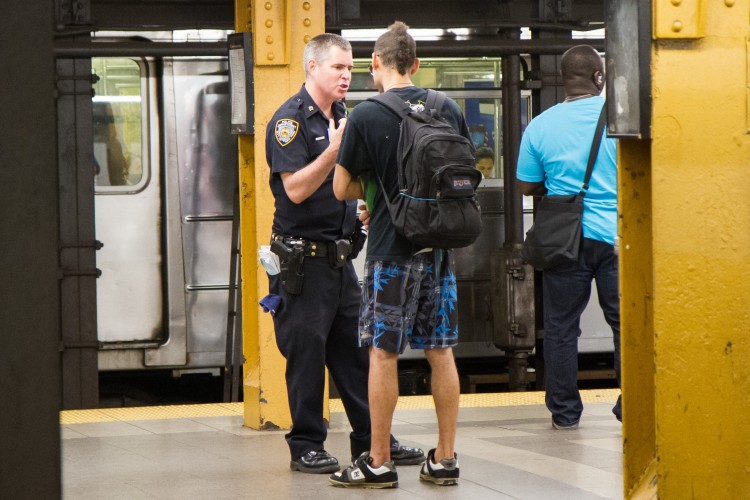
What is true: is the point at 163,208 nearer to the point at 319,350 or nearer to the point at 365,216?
the point at 319,350

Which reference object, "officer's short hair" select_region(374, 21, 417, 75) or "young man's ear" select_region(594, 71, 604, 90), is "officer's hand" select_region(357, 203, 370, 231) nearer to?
"officer's short hair" select_region(374, 21, 417, 75)

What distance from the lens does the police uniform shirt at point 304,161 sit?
16.4ft

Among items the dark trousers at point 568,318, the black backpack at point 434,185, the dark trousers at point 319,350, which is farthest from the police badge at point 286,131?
the dark trousers at point 568,318

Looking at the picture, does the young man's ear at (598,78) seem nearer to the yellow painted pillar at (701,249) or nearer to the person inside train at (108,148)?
the yellow painted pillar at (701,249)

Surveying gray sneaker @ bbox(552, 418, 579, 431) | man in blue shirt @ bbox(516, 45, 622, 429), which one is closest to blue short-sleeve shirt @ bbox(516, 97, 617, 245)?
man in blue shirt @ bbox(516, 45, 622, 429)

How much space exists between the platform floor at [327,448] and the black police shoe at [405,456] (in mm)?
77

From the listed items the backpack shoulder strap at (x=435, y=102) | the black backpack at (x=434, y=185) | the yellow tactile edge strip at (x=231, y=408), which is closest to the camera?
the black backpack at (x=434, y=185)

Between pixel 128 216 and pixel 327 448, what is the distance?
3.55 meters

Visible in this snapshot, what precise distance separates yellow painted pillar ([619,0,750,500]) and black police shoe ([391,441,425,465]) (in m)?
1.90

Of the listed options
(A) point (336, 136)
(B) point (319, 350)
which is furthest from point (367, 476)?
(A) point (336, 136)

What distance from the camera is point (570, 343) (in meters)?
6.01

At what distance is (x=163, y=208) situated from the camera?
861cm

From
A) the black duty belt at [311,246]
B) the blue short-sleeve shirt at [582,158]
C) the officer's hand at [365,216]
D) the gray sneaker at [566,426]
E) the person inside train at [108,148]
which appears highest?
the person inside train at [108,148]

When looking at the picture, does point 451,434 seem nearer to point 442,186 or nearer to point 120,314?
point 442,186
